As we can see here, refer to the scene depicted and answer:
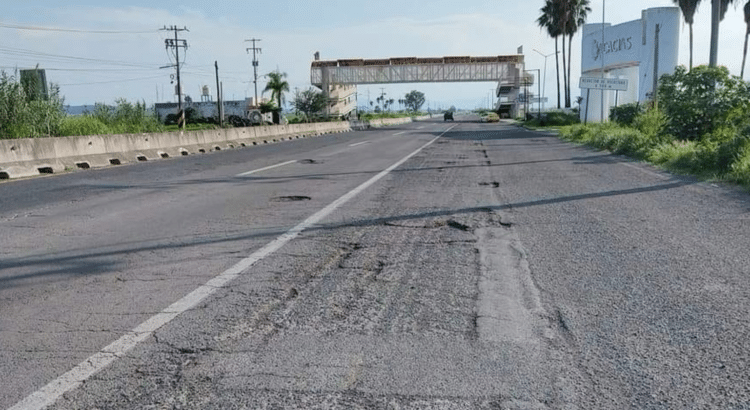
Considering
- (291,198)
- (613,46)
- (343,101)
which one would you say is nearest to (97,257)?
(291,198)

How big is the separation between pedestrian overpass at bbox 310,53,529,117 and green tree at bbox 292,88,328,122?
13.3 m

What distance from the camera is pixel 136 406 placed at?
10.9 ft

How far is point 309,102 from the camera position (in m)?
95.9

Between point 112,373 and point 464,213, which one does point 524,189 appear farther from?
point 112,373

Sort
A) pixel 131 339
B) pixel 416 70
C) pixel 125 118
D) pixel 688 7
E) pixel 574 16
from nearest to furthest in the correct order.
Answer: pixel 131 339 → pixel 125 118 → pixel 688 7 → pixel 574 16 → pixel 416 70

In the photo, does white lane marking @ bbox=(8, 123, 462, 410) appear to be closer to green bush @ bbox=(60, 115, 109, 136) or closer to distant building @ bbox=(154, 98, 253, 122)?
green bush @ bbox=(60, 115, 109, 136)

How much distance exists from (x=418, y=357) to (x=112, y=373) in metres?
1.66

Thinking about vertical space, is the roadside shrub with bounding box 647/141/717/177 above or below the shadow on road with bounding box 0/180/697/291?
above

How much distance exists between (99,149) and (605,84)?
22.9m

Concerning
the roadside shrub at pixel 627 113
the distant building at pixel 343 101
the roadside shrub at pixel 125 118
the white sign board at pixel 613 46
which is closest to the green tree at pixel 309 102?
the distant building at pixel 343 101

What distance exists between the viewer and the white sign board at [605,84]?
31.9m

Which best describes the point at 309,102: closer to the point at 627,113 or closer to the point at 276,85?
the point at 276,85

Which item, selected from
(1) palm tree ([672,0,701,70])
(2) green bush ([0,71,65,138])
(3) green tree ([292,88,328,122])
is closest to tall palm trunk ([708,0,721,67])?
(2) green bush ([0,71,65,138])

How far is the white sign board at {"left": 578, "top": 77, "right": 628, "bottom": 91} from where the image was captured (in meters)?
31.9
